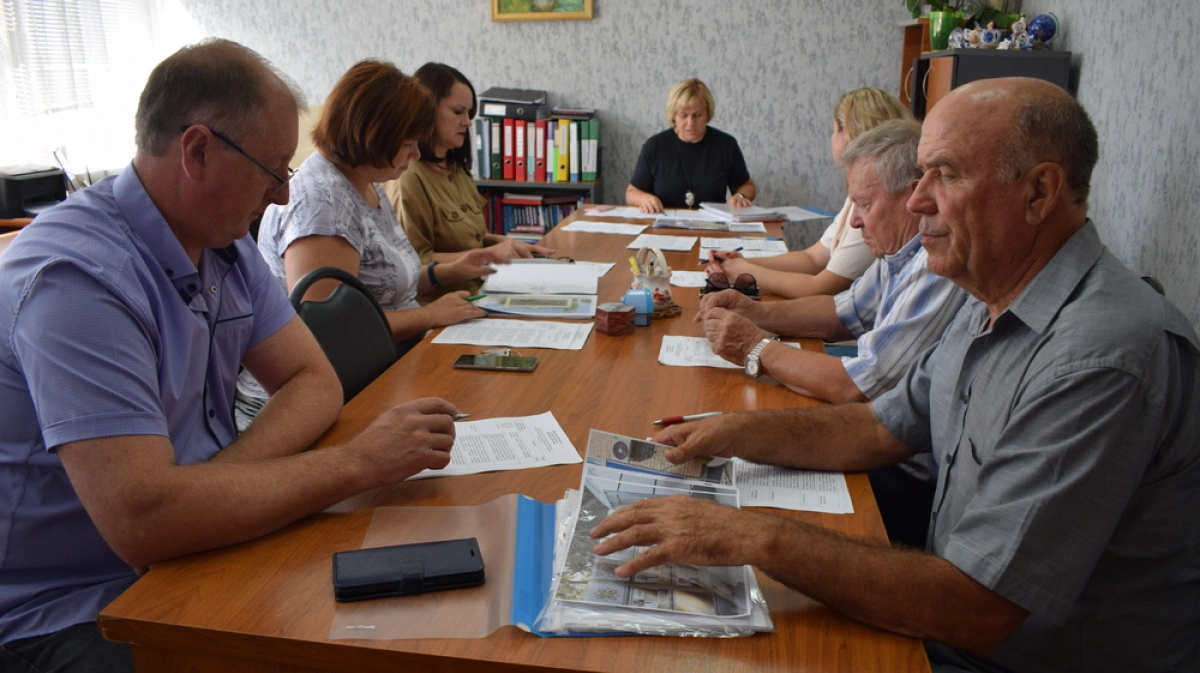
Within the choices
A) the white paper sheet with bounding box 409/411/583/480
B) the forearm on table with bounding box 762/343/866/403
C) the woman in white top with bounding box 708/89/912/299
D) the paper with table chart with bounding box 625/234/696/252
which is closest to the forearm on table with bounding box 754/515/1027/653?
the white paper sheet with bounding box 409/411/583/480

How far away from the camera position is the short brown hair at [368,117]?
89.5 inches

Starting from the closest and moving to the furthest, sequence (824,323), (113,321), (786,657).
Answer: (786,657) → (113,321) → (824,323)

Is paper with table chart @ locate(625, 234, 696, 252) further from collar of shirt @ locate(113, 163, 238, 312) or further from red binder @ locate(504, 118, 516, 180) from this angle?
collar of shirt @ locate(113, 163, 238, 312)

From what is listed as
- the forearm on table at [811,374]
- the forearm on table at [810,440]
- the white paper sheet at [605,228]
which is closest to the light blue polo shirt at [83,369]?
the forearm on table at [810,440]

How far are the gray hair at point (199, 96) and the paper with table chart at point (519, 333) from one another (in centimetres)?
82

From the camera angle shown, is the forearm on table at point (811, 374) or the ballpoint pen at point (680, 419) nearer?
the ballpoint pen at point (680, 419)

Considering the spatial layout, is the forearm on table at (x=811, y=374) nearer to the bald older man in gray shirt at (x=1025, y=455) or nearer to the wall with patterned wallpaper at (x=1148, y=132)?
the bald older man in gray shirt at (x=1025, y=455)

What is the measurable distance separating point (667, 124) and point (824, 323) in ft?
9.89

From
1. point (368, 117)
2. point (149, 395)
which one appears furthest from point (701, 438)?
point (368, 117)

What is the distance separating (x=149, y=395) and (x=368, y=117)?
135 centimetres

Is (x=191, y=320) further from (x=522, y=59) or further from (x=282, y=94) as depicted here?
(x=522, y=59)

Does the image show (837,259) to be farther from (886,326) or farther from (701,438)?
(701,438)

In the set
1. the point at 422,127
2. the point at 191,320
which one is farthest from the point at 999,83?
the point at 422,127

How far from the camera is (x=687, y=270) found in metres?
2.80
